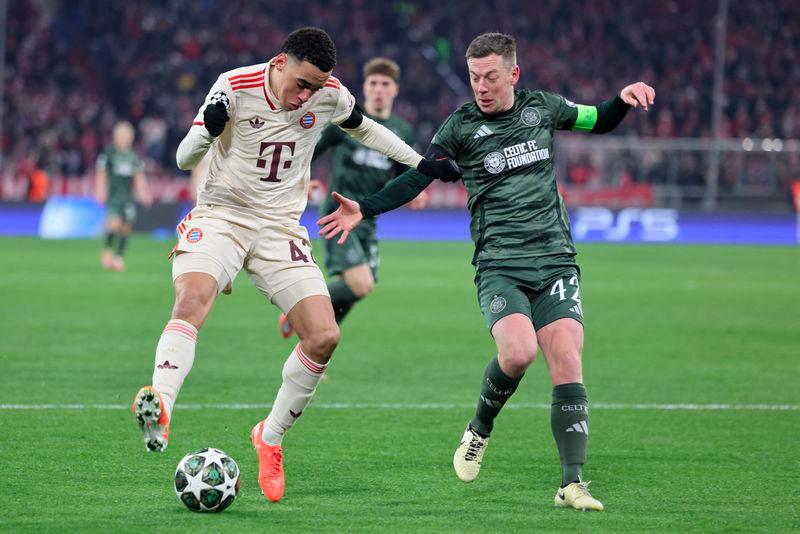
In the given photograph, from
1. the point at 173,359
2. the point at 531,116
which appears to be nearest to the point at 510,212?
the point at 531,116

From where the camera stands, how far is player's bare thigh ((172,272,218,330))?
5.77 meters

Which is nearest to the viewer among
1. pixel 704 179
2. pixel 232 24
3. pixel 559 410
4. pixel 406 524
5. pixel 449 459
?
pixel 406 524

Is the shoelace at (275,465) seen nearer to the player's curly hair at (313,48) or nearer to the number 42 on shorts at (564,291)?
the number 42 on shorts at (564,291)

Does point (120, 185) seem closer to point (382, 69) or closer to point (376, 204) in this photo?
point (382, 69)

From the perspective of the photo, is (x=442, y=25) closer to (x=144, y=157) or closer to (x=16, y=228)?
(x=144, y=157)

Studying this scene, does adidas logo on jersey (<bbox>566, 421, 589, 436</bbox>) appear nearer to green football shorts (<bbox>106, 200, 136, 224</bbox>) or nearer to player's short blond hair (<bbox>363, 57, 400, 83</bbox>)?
player's short blond hair (<bbox>363, 57, 400, 83</bbox>)

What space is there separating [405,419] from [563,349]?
7.91 ft

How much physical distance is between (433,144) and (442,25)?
29640 mm

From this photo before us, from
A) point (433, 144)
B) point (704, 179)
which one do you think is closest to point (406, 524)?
point (433, 144)

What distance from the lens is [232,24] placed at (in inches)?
1390

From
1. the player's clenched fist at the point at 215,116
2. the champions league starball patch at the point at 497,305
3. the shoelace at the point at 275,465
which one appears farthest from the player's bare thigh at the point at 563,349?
the player's clenched fist at the point at 215,116

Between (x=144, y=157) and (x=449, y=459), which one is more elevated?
(x=144, y=157)

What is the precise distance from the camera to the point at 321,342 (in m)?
6.08

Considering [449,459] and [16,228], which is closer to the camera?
[449,459]
